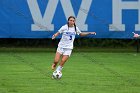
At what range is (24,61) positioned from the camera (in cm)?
2236

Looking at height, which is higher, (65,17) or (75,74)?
(65,17)

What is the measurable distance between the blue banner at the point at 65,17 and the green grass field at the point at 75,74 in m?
1.37

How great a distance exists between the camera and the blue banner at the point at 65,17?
86.9ft

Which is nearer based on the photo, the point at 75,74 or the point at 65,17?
the point at 75,74

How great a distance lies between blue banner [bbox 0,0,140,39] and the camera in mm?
26500

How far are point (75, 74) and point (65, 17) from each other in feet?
29.9

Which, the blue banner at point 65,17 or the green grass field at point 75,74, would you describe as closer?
the green grass field at point 75,74

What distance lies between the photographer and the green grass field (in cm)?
1407

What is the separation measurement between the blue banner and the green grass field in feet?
4.50

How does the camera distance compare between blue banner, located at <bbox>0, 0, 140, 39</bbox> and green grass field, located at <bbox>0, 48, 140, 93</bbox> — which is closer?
green grass field, located at <bbox>0, 48, 140, 93</bbox>

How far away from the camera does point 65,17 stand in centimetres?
2661

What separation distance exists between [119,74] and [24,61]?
5654 millimetres

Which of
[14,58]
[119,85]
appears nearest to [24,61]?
[14,58]

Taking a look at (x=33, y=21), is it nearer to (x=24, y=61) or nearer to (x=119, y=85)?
(x=24, y=61)
